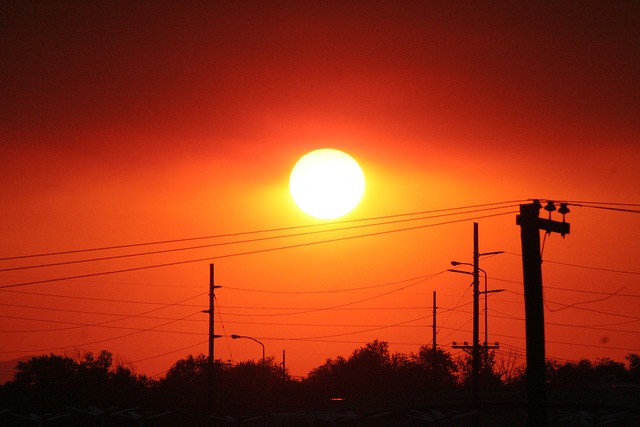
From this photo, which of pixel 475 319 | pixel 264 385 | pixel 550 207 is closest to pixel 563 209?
pixel 550 207

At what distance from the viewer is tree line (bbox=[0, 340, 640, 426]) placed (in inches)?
3706

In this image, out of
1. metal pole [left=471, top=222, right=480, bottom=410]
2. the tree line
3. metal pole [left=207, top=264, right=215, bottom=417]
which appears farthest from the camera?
the tree line

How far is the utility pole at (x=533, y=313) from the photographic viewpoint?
34750 mm

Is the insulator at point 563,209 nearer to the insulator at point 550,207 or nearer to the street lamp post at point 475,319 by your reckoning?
the insulator at point 550,207

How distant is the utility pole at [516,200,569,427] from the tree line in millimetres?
45690

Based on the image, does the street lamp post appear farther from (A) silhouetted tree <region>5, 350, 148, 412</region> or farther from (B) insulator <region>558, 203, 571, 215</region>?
(A) silhouetted tree <region>5, 350, 148, 412</region>

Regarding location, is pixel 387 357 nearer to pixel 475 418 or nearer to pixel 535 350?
pixel 475 418

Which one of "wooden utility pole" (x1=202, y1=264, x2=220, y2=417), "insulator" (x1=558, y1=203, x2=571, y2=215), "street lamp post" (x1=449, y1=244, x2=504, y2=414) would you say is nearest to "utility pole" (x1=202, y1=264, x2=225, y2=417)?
"wooden utility pole" (x1=202, y1=264, x2=220, y2=417)

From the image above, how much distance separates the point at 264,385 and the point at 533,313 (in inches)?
3454

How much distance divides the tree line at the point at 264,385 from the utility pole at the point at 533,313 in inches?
1799

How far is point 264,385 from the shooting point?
120 meters

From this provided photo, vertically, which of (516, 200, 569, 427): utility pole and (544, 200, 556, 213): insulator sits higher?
(544, 200, 556, 213): insulator

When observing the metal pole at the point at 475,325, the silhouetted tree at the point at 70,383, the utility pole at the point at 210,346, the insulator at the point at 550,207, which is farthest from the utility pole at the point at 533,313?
the silhouetted tree at the point at 70,383

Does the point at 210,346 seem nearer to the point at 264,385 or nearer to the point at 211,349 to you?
the point at 211,349
